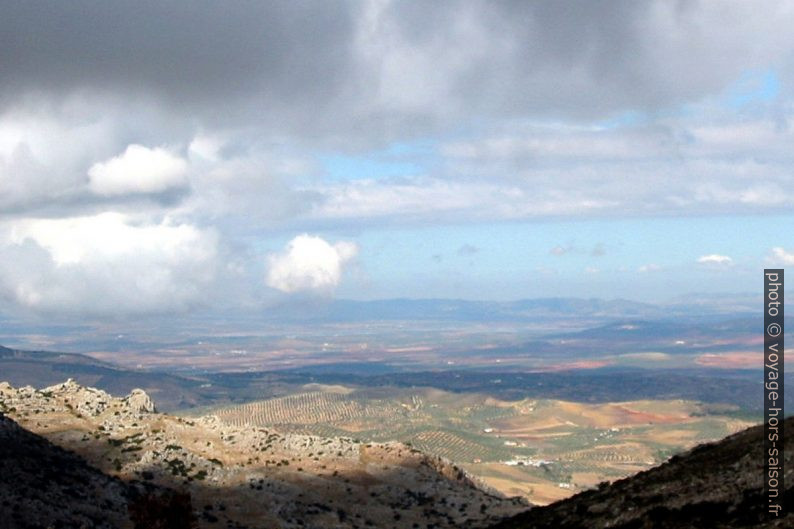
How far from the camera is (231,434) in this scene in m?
102

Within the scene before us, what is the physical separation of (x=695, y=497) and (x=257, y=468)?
2462 inches

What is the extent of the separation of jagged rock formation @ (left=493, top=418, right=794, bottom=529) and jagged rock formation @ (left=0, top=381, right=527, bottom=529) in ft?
106

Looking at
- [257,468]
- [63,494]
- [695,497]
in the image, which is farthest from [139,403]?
[695,497]

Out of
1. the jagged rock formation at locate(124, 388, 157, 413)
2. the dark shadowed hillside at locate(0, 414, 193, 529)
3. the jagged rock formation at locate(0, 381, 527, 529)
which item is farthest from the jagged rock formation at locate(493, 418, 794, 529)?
the jagged rock formation at locate(124, 388, 157, 413)

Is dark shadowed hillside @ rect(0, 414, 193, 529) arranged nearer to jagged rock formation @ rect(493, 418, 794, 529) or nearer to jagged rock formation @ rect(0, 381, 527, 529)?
jagged rock formation @ rect(0, 381, 527, 529)

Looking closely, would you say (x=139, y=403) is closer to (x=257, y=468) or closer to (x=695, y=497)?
(x=257, y=468)

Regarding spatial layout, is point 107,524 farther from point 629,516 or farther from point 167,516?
point 629,516

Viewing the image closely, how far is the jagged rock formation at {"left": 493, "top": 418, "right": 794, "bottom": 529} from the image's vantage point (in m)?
35.2

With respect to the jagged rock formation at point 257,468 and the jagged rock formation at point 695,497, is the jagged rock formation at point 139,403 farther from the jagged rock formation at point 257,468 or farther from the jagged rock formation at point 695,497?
the jagged rock formation at point 695,497

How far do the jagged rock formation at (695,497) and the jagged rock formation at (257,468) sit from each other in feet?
106

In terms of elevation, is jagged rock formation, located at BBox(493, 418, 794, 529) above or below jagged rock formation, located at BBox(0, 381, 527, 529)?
above

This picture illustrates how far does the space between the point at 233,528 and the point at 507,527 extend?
107 ft

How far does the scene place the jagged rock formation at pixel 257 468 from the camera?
272ft

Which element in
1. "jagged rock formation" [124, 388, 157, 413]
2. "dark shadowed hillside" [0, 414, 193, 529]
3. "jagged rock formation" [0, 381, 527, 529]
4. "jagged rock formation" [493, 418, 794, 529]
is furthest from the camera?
"jagged rock formation" [124, 388, 157, 413]
